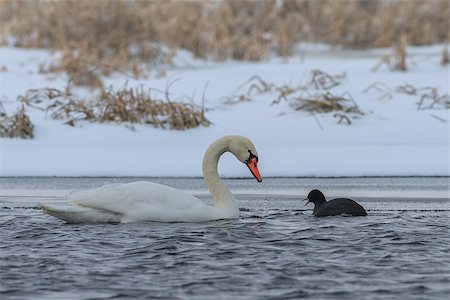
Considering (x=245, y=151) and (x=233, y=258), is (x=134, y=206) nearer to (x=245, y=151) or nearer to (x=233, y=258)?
(x=245, y=151)

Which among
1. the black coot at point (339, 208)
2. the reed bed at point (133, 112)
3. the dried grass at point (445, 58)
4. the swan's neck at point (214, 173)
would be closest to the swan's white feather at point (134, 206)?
the swan's neck at point (214, 173)

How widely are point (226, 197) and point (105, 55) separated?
10.4m

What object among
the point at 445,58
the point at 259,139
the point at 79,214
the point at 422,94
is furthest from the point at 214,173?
the point at 445,58

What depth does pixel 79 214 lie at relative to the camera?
823 centimetres

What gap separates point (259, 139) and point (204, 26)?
7.20m

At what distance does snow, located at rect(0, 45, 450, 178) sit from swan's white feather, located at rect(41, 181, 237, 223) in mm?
2886

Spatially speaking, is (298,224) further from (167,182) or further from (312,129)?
(312,129)

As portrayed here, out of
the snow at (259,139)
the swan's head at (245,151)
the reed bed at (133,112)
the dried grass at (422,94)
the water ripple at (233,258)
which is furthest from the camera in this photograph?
the dried grass at (422,94)

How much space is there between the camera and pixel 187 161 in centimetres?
1170

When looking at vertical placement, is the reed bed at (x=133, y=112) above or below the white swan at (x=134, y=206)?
above

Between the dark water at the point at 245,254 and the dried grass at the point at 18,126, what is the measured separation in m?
2.87

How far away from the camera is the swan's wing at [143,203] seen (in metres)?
8.29

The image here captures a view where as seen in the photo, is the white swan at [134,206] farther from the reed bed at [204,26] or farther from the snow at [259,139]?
the reed bed at [204,26]

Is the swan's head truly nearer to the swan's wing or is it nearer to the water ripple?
the water ripple
